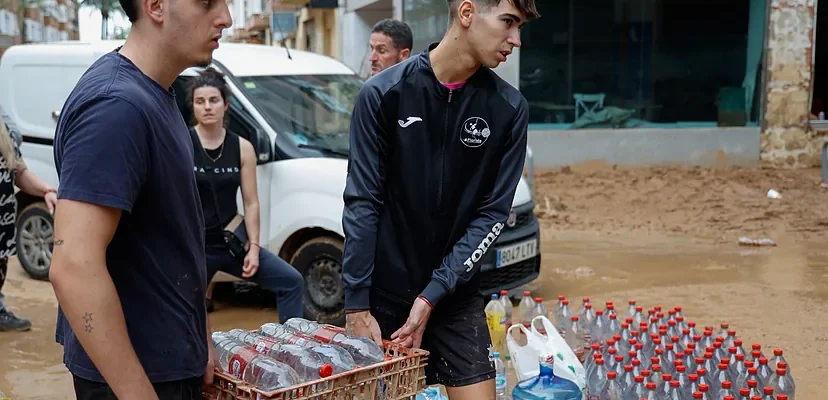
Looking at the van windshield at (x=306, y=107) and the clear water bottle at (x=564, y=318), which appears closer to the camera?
the clear water bottle at (x=564, y=318)

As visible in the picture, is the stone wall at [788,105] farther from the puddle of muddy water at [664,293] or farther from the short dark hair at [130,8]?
the short dark hair at [130,8]

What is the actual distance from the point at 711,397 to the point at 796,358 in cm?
194

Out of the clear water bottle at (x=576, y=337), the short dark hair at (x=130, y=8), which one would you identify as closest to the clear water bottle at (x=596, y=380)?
the clear water bottle at (x=576, y=337)

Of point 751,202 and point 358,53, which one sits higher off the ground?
point 358,53

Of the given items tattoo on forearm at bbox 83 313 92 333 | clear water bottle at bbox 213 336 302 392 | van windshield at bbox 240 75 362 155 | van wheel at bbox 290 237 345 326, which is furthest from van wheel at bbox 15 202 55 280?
tattoo on forearm at bbox 83 313 92 333

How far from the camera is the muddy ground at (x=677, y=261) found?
266 inches

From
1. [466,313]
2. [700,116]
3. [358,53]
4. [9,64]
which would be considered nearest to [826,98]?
[700,116]

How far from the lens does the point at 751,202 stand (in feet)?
41.7

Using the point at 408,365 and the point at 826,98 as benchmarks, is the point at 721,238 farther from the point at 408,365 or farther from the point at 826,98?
the point at 408,365

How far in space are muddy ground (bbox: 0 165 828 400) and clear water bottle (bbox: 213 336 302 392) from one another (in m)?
3.58

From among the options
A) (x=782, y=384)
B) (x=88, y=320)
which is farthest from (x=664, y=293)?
(x=88, y=320)

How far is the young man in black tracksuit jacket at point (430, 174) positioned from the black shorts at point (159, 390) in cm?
107

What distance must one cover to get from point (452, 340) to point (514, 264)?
12.4 ft

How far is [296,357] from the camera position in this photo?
270cm
